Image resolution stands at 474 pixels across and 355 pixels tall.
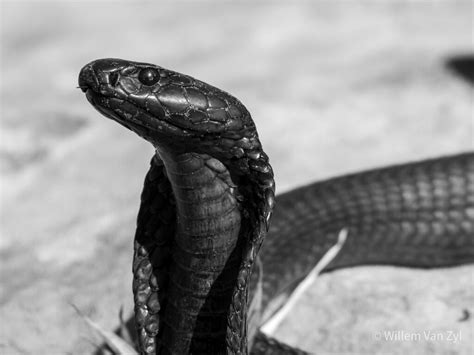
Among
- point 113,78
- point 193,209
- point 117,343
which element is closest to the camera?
point 113,78

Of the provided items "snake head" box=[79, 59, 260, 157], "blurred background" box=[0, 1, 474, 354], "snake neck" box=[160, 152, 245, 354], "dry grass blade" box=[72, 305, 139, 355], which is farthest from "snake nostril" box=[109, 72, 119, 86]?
"blurred background" box=[0, 1, 474, 354]

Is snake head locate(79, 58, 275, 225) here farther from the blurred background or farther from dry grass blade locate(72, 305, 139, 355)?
the blurred background

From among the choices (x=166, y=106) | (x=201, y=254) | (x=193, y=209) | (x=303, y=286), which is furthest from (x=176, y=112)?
(x=303, y=286)

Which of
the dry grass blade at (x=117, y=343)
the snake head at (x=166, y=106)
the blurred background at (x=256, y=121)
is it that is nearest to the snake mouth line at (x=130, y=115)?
the snake head at (x=166, y=106)

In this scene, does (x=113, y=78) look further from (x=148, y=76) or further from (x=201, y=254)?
(x=201, y=254)

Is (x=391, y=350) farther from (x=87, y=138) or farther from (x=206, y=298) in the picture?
(x=87, y=138)

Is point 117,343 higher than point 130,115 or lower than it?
lower

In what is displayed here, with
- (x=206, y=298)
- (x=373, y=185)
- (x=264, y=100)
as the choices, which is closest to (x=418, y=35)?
(x=264, y=100)

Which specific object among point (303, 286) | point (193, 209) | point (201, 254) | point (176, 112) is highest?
point (176, 112)
